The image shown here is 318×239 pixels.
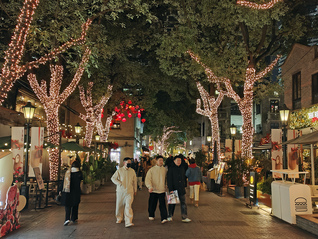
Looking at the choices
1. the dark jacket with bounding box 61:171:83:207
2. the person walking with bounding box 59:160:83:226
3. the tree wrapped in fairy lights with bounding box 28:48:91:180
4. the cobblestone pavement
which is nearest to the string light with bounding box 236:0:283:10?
the tree wrapped in fairy lights with bounding box 28:48:91:180

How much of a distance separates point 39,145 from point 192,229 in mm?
8045

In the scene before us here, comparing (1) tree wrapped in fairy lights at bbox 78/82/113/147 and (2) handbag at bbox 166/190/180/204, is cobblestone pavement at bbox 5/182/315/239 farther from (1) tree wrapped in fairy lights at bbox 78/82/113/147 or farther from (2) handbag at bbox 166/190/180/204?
(1) tree wrapped in fairy lights at bbox 78/82/113/147

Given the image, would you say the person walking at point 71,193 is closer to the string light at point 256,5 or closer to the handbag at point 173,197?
the handbag at point 173,197

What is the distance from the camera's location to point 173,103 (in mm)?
48344

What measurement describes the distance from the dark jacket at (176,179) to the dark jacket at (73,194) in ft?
8.62

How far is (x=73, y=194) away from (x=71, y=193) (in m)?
0.07

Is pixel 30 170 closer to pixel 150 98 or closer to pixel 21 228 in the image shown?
pixel 21 228

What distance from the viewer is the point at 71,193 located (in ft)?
34.4

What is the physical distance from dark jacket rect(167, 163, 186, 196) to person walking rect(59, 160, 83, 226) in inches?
104

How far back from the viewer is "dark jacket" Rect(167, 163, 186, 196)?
10.8 metres

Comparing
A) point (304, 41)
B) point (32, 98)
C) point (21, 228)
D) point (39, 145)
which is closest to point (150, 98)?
point (32, 98)

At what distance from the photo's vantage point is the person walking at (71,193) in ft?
34.0

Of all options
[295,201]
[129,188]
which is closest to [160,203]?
[129,188]

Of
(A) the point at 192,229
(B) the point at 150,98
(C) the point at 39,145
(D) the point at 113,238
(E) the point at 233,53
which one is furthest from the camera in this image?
(B) the point at 150,98
